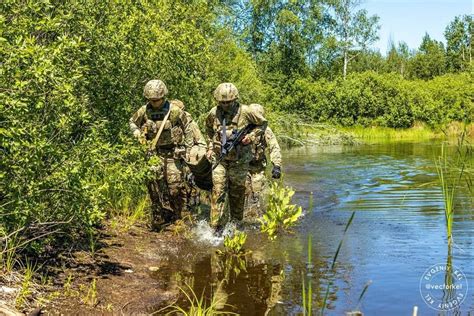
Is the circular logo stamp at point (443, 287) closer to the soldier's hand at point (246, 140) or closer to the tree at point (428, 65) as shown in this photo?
the soldier's hand at point (246, 140)

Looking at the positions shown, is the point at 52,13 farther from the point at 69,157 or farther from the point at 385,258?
the point at 385,258

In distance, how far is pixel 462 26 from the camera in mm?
64438

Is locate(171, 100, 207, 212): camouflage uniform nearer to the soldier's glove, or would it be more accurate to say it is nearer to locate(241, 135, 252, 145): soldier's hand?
locate(241, 135, 252, 145): soldier's hand

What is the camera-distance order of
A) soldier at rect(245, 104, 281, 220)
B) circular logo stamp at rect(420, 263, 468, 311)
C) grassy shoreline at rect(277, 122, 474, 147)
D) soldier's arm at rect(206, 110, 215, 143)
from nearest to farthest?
circular logo stamp at rect(420, 263, 468, 311) < soldier's arm at rect(206, 110, 215, 143) < soldier at rect(245, 104, 281, 220) < grassy shoreline at rect(277, 122, 474, 147)

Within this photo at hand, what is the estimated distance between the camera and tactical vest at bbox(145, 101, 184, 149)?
765 centimetres

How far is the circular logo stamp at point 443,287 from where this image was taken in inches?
199

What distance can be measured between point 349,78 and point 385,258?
103 ft

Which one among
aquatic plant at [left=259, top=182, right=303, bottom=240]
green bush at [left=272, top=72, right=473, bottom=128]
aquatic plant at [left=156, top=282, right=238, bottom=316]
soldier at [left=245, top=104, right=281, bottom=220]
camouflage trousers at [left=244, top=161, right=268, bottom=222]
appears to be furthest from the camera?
green bush at [left=272, top=72, right=473, bottom=128]

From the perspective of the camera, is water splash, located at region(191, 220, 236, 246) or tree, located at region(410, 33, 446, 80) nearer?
water splash, located at region(191, 220, 236, 246)

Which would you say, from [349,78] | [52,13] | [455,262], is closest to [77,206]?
[52,13]

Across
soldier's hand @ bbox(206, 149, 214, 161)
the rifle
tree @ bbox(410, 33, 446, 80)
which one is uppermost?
tree @ bbox(410, 33, 446, 80)

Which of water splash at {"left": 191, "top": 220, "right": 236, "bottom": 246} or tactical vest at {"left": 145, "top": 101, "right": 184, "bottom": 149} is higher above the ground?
tactical vest at {"left": 145, "top": 101, "right": 184, "bottom": 149}

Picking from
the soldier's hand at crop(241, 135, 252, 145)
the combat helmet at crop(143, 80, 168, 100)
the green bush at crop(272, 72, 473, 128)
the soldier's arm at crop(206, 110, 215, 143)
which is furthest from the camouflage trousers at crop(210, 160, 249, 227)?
the green bush at crop(272, 72, 473, 128)

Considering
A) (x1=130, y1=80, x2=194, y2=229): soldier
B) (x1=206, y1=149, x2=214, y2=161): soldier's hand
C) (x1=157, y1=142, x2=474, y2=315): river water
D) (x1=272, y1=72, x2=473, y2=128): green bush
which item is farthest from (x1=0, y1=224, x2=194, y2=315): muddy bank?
(x1=272, y1=72, x2=473, y2=128): green bush
